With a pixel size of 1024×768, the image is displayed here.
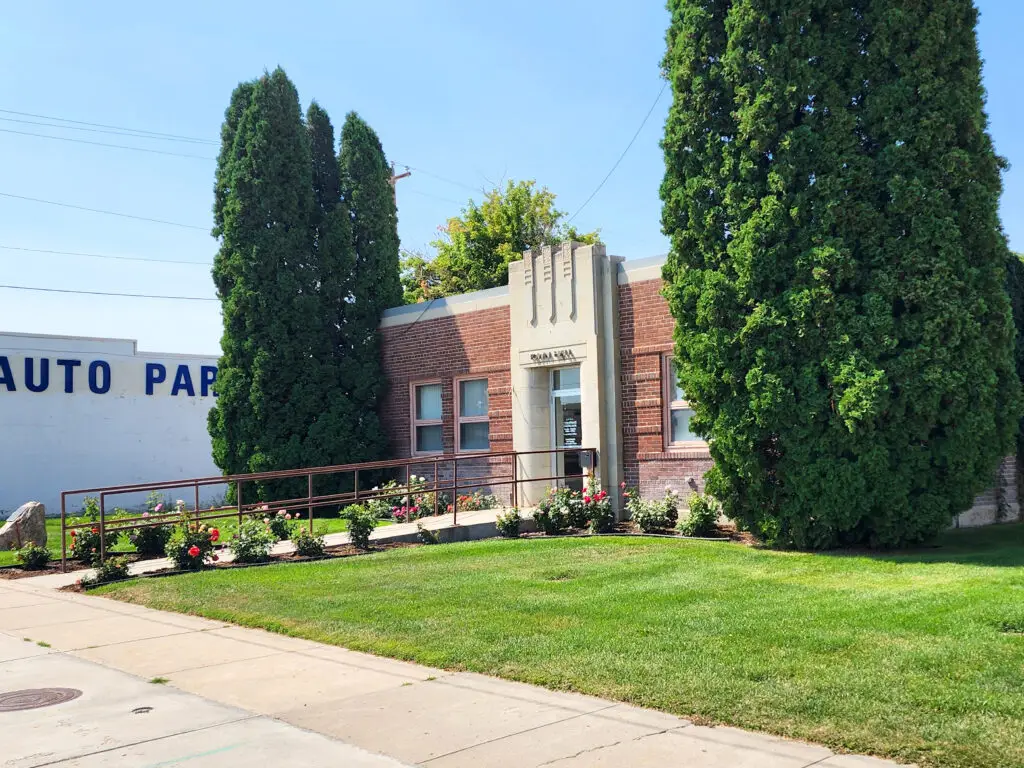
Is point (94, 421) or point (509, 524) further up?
point (94, 421)

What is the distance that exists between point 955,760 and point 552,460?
43.4 ft

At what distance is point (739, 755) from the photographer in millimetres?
4809

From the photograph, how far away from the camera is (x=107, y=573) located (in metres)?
11.9

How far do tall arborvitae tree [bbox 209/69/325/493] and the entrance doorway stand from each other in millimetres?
5383

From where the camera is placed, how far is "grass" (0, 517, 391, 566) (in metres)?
14.5

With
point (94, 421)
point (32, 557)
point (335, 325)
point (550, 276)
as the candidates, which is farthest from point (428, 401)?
point (94, 421)

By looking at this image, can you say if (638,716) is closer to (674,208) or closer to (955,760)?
(955,760)

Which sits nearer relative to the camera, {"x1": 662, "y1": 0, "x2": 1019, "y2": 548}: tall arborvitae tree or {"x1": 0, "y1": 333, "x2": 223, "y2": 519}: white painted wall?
{"x1": 662, "y1": 0, "x2": 1019, "y2": 548}: tall arborvitae tree

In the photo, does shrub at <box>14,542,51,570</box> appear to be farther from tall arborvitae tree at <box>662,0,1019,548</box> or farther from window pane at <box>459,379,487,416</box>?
tall arborvitae tree at <box>662,0,1019,548</box>

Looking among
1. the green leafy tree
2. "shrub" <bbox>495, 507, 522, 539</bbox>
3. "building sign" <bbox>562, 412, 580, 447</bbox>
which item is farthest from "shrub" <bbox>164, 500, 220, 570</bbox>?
the green leafy tree

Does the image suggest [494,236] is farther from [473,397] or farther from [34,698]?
[34,698]

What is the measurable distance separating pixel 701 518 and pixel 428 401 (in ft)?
27.6

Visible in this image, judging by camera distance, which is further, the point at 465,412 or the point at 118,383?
the point at 118,383

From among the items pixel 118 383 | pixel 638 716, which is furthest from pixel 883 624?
pixel 118 383
